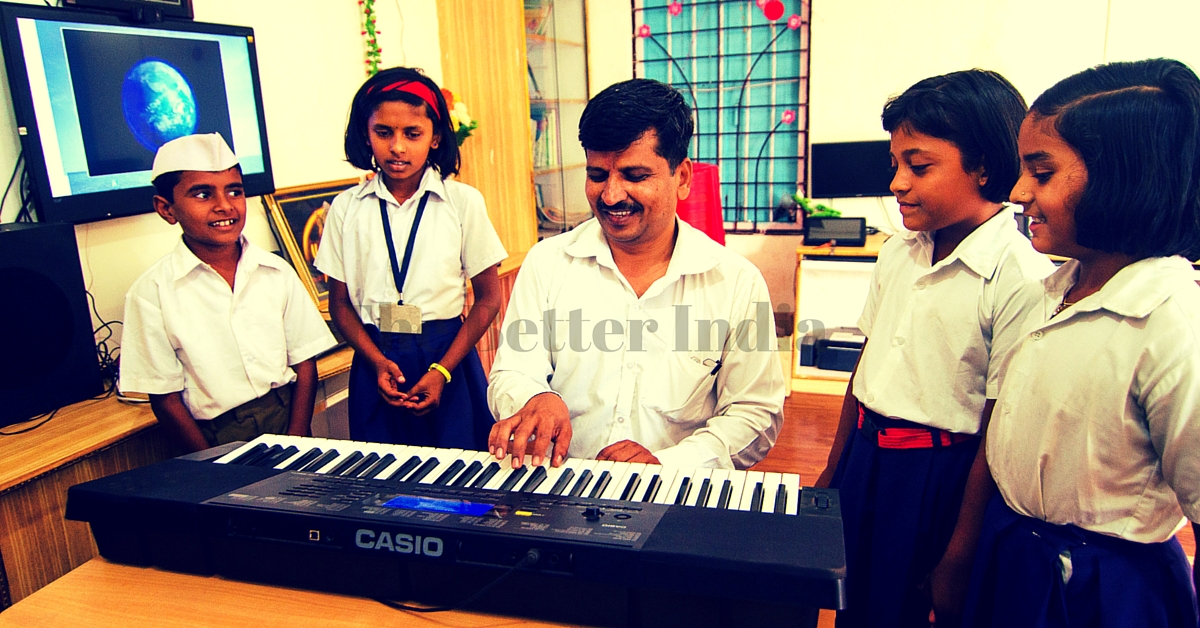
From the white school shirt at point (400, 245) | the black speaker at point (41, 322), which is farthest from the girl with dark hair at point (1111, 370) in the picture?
the black speaker at point (41, 322)

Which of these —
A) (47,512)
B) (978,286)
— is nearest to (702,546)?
(978,286)

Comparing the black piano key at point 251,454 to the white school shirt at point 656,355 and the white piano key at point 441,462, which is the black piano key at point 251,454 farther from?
the white school shirt at point 656,355

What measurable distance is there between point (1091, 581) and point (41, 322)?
234 cm

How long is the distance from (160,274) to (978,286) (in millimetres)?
1858

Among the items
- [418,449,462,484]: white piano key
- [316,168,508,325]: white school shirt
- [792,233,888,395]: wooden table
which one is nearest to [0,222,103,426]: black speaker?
[316,168,508,325]: white school shirt

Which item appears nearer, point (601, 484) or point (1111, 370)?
point (1111, 370)

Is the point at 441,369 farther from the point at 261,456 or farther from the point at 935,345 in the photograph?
the point at 935,345

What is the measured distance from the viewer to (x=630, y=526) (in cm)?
105

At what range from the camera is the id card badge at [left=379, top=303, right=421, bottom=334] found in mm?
2137

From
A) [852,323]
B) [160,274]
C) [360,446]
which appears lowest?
[852,323]

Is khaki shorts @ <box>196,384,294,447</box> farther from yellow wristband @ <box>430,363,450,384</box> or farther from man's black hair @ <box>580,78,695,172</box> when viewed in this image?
man's black hair @ <box>580,78,695,172</box>

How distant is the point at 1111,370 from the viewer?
1120mm

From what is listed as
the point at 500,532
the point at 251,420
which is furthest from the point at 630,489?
the point at 251,420

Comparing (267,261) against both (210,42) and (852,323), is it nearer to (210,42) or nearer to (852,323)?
(210,42)
